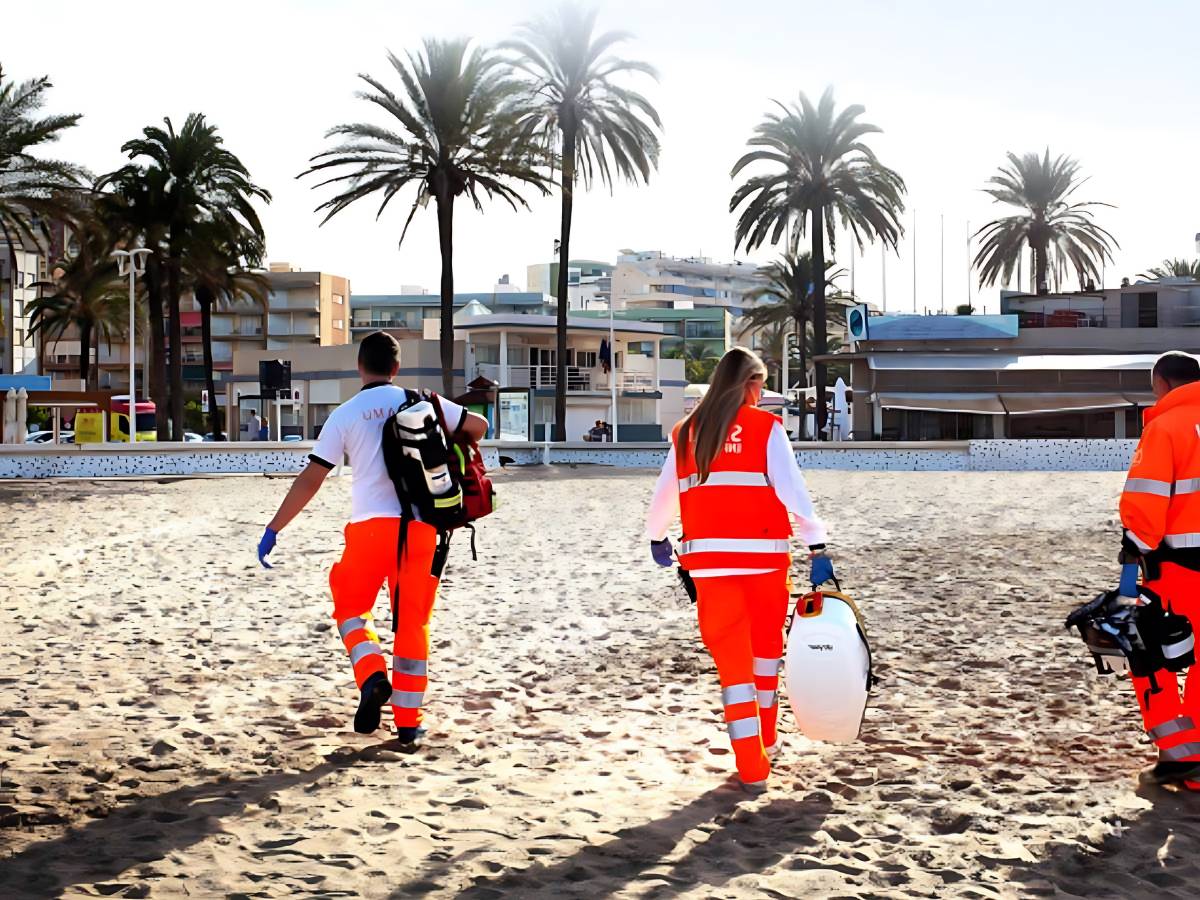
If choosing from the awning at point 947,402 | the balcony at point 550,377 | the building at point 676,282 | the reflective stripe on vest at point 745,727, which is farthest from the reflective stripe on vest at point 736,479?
the building at point 676,282

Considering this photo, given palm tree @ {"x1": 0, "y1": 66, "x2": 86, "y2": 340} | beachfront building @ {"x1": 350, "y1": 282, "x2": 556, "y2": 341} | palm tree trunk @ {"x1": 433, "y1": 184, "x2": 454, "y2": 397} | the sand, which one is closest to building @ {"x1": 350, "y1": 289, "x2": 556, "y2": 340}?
beachfront building @ {"x1": 350, "y1": 282, "x2": 556, "y2": 341}

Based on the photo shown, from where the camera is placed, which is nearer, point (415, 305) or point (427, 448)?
point (427, 448)

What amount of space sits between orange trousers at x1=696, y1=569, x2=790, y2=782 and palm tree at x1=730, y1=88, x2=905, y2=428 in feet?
145

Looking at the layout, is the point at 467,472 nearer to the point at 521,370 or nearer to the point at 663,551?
the point at 663,551

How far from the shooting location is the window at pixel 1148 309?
6812cm

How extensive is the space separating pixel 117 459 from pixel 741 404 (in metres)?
29.0

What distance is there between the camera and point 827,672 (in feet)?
19.5

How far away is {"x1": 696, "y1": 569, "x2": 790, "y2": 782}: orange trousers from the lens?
589 cm

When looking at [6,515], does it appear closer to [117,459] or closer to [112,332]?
[117,459]

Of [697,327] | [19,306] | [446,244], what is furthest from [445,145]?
[697,327]

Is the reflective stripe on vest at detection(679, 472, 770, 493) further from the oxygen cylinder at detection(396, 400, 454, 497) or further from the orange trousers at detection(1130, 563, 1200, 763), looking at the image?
the orange trousers at detection(1130, 563, 1200, 763)

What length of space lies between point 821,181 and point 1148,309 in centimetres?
2482

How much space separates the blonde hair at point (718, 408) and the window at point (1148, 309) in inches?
2597

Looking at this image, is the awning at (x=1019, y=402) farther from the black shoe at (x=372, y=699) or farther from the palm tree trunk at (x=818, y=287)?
the black shoe at (x=372, y=699)
